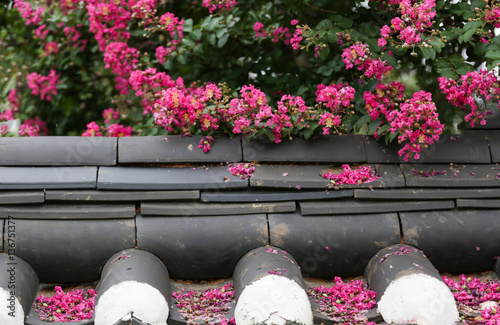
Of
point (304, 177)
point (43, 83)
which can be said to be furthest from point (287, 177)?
point (43, 83)

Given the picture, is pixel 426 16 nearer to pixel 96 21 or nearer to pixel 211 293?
pixel 211 293

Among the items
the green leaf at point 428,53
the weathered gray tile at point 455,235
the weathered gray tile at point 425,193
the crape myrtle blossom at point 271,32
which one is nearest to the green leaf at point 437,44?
the green leaf at point 428,53

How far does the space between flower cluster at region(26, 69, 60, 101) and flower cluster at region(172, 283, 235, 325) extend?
2.30 metres

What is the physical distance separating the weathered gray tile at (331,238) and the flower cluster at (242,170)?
0.22 metres

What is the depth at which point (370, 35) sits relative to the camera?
9.44 feet

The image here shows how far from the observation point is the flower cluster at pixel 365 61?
8.65 ft

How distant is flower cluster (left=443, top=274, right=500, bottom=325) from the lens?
6.97ft

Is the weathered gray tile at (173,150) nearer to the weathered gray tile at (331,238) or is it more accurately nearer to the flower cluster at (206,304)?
the weathered gray tile at (331,238)

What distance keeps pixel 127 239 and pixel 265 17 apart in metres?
2.00

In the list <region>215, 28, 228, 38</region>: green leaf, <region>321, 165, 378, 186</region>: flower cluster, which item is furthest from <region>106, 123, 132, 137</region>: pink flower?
<region>321, 165, 378, 186</region>: flower cluster

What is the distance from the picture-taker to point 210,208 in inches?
95.7

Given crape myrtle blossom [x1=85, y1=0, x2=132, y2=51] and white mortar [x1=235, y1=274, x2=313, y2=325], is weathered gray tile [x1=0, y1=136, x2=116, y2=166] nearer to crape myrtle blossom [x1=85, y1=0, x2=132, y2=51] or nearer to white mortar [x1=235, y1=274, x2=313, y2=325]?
white mortar [x1=235, y1=274, x2=313, y2=325]

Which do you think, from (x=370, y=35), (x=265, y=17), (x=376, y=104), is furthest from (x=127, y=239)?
(x=265, y=17)

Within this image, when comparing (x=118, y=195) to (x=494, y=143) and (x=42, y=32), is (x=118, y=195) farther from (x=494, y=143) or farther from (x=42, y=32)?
(x=42, y=32)
